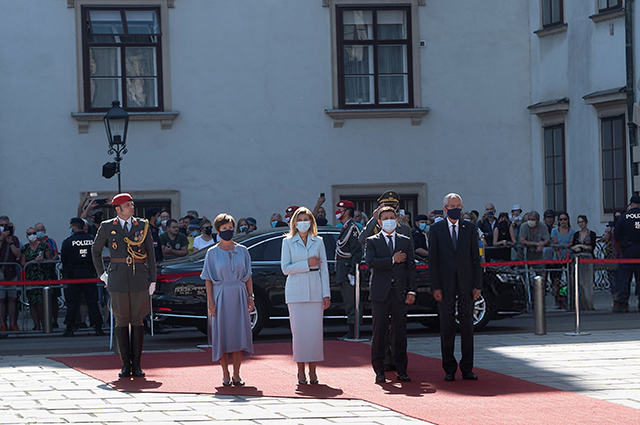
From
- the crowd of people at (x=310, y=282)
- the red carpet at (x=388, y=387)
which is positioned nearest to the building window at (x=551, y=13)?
the red carpet at (x=388, y=387)

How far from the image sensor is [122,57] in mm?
22391

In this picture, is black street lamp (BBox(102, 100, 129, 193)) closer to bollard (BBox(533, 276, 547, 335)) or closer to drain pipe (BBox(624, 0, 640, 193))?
bollard (BBox(533, 276, 547, 335))

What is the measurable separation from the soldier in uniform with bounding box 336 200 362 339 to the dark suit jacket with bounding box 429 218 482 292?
11.0 feet

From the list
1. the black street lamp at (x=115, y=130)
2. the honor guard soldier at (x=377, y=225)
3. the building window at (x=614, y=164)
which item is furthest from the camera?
the building window at (x=614, y=164)

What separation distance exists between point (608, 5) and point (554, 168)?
3.75m

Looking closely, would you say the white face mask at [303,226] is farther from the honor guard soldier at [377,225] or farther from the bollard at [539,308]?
the bollard at [539,308]

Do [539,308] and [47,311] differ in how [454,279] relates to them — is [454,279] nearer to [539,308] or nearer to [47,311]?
[539,308]

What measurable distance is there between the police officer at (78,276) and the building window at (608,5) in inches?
475

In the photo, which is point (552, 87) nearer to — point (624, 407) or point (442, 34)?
point (442, 34)

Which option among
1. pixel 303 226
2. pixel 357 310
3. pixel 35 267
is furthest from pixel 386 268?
pixel 35 267

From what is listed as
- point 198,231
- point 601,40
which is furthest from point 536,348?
point 601,40

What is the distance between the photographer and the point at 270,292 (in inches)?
564

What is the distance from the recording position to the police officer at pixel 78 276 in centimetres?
1584

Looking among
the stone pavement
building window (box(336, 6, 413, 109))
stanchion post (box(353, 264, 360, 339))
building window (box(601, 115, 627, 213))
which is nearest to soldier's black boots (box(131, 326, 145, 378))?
the stone pavement
